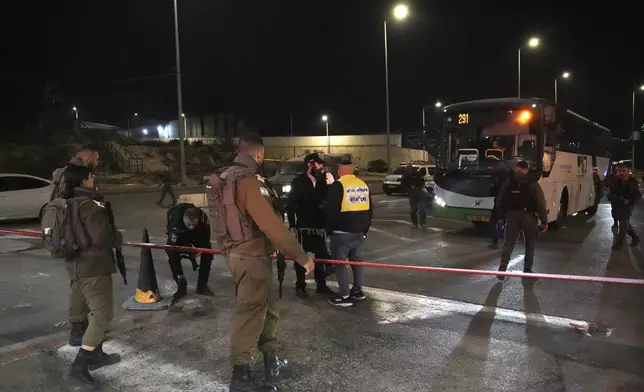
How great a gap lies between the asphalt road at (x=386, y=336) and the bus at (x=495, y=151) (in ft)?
10.2

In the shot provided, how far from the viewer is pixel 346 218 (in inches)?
233

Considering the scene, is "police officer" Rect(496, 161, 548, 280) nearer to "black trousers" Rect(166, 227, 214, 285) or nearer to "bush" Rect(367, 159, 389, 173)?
"black trousers" Rect(166, 227, 214, 285)

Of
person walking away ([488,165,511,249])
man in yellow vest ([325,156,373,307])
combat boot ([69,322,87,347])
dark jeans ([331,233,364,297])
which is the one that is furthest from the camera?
person walking away ([488,165,511,249])

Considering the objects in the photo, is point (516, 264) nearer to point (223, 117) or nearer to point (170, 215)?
point (170, 215)

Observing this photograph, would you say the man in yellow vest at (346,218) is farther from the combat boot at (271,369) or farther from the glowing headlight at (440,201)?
the glowing headlight at (440,201)

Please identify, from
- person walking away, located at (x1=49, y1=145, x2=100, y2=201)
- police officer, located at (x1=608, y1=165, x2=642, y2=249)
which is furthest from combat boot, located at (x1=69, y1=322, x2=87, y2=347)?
police officer, located at (x1=608, y1=165, x2=642, y2=249)

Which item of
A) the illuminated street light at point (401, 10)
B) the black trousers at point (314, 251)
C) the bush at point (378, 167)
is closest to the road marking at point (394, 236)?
the black trousers at point (314, 251)

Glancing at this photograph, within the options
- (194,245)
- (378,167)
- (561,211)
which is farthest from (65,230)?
(378,167)

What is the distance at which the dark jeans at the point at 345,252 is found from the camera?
6.02 meters

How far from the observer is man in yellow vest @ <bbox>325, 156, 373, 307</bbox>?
590cm

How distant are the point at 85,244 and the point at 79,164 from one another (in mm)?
669

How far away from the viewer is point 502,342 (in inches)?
193

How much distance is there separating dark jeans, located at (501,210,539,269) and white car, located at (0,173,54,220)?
37.0ft

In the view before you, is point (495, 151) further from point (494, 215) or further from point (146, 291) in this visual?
point (146, 291)
